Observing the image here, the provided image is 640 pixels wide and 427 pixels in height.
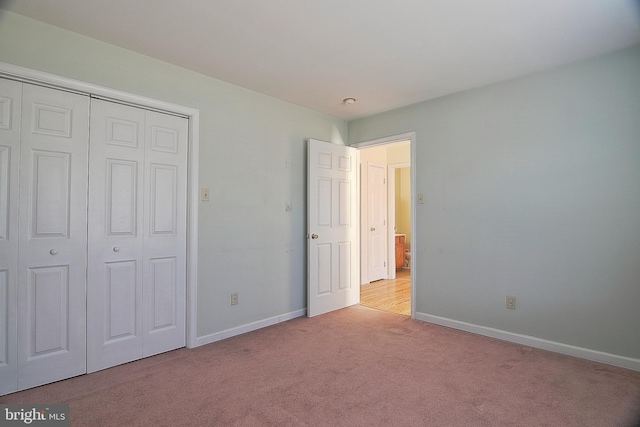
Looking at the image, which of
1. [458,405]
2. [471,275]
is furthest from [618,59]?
[458,405]

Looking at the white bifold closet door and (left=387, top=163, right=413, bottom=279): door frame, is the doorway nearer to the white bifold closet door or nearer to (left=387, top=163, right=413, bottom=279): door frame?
(left=387, top=163, right=413, bottom=279): door frame

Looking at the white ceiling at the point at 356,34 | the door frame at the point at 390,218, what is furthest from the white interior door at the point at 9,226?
the door frame at the point at 390,218

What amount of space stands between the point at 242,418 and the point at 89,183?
1.93 m

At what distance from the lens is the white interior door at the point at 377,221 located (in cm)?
567

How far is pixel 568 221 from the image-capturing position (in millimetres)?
2799

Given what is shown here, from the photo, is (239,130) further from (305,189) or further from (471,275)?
(471,275)

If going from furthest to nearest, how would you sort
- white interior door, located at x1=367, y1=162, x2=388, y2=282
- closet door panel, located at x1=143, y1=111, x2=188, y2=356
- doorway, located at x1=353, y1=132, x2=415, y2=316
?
white interior door, located at x1=367, y1=162, x2=388, y2=282 → doorway, located at x1=353, y1=132, x2=415, y2=316 → closet door panel, located at x1=143, y1=111, x2=188, y2=356

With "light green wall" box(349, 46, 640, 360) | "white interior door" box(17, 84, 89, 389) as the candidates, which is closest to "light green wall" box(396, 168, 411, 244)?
"light green wall" box(349, 46, 640, 360)

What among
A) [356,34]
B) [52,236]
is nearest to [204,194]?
[52,236]

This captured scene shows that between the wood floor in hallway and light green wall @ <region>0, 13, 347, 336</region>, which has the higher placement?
light green wall @ <region>0, 13, 347, 336</region>

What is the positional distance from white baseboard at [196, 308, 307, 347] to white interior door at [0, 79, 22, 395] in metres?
1.25

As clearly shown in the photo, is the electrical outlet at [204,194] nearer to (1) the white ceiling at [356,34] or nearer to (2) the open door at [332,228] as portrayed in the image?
(1) the white ceiling at [356,34]

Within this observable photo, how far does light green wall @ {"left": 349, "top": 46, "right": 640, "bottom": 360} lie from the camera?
2.58 metres

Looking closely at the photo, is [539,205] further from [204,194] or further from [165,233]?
[165,233]
